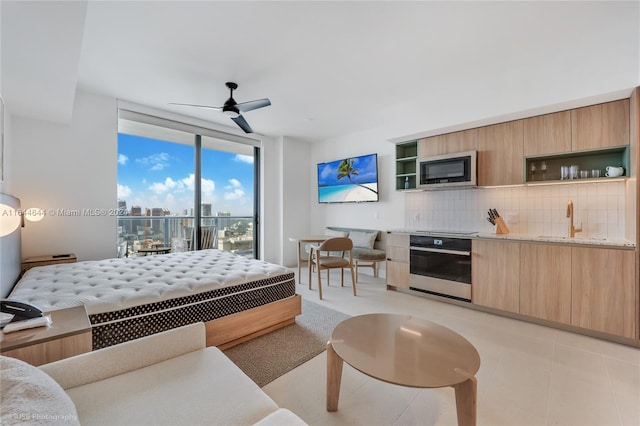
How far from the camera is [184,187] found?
4965 millimetres

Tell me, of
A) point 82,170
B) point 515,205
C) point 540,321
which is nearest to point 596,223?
point 515,205

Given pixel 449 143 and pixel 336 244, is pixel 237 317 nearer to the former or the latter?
pixel 336 244

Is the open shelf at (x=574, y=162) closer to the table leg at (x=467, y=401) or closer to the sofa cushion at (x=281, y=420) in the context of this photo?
the table leg at (x=467, y=401)

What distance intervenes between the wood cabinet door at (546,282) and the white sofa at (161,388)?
9.67 feet

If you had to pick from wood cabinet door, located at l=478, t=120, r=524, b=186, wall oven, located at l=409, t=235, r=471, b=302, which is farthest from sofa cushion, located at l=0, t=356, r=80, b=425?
wood cabinet door, located at l=478, t=120, r=524, b=186

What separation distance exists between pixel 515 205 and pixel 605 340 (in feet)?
5.07

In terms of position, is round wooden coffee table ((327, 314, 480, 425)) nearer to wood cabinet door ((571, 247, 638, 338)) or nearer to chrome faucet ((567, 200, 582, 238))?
wood cabinet door ((571, 247, 638, 338))

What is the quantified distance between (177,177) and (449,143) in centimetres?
477

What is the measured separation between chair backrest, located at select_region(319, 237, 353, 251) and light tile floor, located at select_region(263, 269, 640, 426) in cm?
157

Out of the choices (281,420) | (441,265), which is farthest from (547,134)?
(281,420)

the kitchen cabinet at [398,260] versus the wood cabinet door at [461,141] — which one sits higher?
the wood cabinet door at [461,141]

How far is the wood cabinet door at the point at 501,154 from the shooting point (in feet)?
10.0

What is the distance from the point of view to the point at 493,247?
2994 mm

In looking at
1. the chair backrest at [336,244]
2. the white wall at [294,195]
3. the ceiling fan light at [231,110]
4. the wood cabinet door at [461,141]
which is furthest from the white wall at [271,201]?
the wood cabinet door at [461,141]
